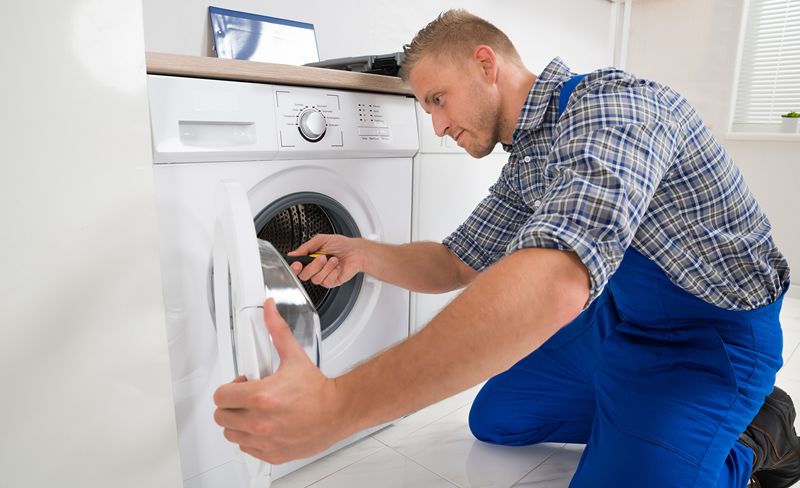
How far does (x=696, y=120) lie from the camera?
0.88 metres

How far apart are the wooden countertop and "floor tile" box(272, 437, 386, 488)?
0.91 m

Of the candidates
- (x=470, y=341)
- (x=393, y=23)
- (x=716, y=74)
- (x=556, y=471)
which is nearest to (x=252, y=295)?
(x=470, y=341)

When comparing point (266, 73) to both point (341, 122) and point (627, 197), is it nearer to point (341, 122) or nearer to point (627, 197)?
point (341, 122)

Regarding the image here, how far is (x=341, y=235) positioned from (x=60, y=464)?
2.17 feet

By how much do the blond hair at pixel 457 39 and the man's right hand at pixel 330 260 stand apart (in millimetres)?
417

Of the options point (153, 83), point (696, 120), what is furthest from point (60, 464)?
point (696, 120)

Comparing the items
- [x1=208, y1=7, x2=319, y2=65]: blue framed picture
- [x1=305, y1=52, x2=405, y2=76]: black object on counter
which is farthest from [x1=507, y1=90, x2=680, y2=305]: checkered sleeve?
[x1=208, y1=7, x2=319, y2=65]: blue framed picture

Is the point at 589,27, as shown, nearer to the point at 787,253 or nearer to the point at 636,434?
the point at 787,253

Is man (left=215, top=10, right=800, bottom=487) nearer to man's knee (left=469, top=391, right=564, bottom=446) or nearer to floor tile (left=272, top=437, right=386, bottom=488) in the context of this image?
man's knee (left=469, top=391, right=564, bottom=446)

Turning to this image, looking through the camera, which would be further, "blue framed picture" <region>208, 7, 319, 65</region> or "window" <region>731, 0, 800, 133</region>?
"window" <region>731, 0, 800, 133</region>

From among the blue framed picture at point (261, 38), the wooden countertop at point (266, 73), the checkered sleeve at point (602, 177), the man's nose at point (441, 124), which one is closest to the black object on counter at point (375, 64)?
the wooden countertop at point (266, 73)

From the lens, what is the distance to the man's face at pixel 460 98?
1.07 meters

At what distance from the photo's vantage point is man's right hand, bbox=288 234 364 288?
3.57ft

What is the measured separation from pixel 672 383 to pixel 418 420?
29.3 inches
